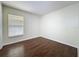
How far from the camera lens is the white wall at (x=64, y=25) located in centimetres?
251

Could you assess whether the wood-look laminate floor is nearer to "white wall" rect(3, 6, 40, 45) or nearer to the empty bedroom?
the empty bedroom

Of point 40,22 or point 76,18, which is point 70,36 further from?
point 40,22

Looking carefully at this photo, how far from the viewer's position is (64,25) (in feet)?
8.92

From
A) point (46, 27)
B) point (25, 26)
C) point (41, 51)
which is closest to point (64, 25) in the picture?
point (46, 27)

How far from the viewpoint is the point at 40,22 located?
9.13ft

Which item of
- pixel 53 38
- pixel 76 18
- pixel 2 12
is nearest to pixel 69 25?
pixel 76 18

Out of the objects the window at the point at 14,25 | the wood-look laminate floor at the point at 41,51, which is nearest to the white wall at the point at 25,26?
the window at the point at 14,25

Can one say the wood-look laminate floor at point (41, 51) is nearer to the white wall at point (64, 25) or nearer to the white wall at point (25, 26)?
the white wall at point (64, 25)

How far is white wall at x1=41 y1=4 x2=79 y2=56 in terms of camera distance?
2506 mm

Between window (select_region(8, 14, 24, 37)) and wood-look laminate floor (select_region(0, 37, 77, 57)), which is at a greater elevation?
window (select_region(8, 14, 24, 37))

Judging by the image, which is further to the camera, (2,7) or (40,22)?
(40,22)

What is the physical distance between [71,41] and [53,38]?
0.64 metres

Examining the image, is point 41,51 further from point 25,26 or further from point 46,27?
point 25,26

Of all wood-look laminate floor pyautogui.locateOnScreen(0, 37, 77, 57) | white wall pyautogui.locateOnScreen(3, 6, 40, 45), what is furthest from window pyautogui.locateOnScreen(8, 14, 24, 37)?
wood-look laminate floor pyautogui.locateOnScreen(0, 37, 77, 57)
